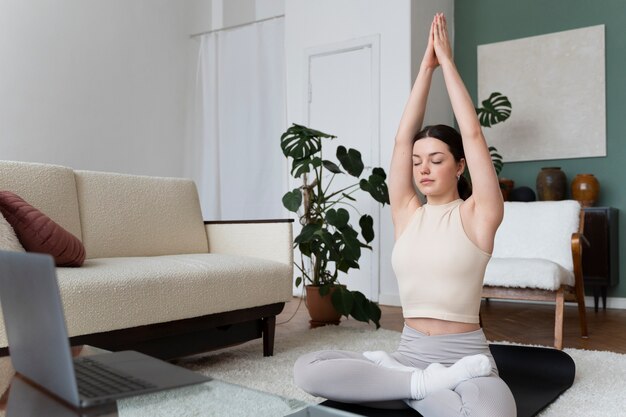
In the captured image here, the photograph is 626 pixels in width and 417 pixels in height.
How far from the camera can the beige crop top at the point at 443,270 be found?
5.32 ft

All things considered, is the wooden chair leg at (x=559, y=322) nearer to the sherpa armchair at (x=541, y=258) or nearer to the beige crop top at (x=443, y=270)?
the sherpa armchair at (x=541, y=258)

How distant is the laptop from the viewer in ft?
2.68

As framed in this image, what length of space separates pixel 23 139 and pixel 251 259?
2.97 meters

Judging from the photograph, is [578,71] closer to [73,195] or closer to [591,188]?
[591,188]

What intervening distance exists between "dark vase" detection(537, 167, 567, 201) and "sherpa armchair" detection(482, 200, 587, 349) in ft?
2.30

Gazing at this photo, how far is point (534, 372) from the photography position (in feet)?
7.20

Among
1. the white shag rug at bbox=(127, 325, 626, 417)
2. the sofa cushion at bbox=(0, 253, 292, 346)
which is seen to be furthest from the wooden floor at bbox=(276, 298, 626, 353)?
the sofa cushion at bbox=(0, 253, 292, 346)

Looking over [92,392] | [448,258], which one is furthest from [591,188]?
[92,392]

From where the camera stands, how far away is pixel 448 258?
1.62 meters

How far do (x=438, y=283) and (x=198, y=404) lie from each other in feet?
2.74

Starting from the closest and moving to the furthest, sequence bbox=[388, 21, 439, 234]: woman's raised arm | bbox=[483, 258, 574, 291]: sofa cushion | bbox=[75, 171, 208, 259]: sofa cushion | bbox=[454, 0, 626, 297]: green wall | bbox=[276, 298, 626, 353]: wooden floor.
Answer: bbox=[388, 21, 439, 234]: woman's raised arm → bbox=[75, 171, 208, 259]: sofa cushion → bbox=[483, 258, 574, 291]: sofa cushion → bbox=[276, 298, 626, 353]: wooden floor → bbox=[454, 0, 626, 297]: green wall

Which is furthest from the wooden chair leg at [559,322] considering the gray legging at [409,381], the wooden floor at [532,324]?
the gray legging at [409,381]

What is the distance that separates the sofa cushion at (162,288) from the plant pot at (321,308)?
32.0 inches

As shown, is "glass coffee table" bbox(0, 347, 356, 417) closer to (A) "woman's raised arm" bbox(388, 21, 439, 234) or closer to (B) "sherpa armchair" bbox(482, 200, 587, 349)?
(A) "woman's raised arm" bbox(388, 21, 439, 234)
